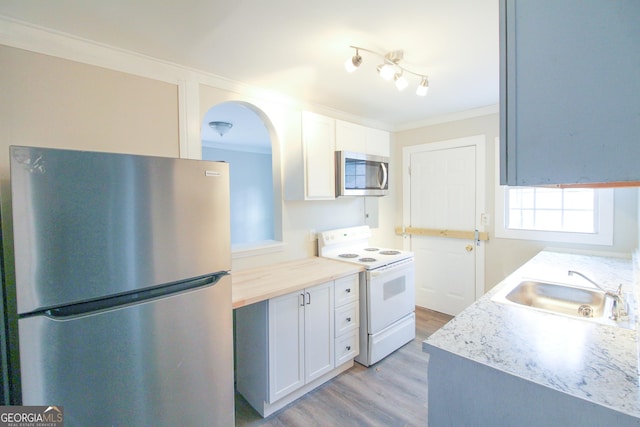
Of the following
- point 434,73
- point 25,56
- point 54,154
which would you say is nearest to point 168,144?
point 25,56

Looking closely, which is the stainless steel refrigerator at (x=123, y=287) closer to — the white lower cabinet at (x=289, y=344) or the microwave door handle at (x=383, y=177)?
the white lower cabinet at (x=289, y=344)

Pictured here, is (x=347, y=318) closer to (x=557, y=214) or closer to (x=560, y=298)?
(x=560, y=298)

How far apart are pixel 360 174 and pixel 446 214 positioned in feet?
4.25

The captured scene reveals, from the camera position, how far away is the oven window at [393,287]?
2.55 m

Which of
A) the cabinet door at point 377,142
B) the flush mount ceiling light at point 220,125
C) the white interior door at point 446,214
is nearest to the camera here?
the cabinet door at point 377,142

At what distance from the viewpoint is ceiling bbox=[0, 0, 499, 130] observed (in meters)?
1.38

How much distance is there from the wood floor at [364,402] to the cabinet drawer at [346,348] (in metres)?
0.14

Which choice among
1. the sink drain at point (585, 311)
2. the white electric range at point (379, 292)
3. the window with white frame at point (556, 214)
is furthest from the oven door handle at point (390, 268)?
the sink drain at point (585, 311)

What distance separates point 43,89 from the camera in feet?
5.03

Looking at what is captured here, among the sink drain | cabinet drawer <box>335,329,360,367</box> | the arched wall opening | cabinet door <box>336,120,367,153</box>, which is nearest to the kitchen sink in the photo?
the sink drain

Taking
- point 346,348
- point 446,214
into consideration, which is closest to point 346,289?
point 346,348

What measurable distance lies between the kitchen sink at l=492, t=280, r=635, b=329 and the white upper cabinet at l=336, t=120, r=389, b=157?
176 centimetres

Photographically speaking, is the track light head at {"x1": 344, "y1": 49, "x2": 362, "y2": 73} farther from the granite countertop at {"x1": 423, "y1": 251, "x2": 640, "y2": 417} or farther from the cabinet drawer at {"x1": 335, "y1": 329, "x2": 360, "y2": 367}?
Answer: the cabinet drawer at {"x1": 335, "y1": 329, "x2": 360, "y2": 367}

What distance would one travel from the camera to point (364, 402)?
2014 mm
